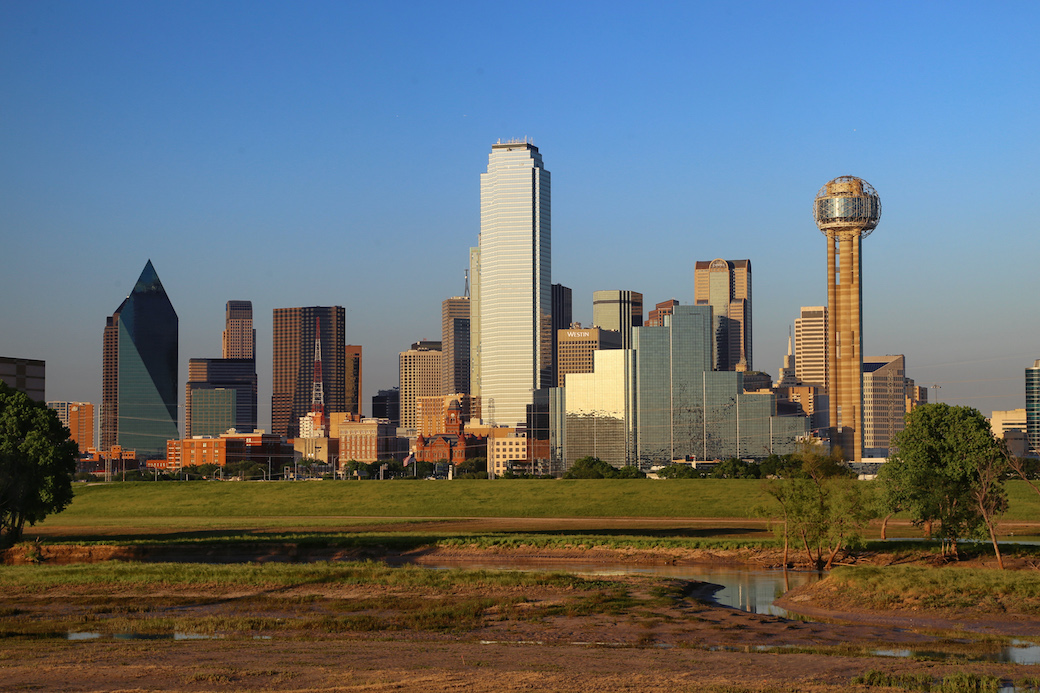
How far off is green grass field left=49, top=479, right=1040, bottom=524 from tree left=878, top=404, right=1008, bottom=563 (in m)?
37.7

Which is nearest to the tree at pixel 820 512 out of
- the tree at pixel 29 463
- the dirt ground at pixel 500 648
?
the dirt ground at pixel 500 648

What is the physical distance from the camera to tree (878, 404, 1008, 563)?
60.5m

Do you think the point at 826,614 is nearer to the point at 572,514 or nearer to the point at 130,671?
the point at 130,671

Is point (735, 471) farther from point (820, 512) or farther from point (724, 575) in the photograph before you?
point (724, 575)

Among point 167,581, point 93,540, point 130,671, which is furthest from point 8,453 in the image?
point 130,671

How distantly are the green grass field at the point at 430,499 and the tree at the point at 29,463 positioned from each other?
2842cm

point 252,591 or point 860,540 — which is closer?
point 252,591

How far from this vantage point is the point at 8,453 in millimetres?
69562

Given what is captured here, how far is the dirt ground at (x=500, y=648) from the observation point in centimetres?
3195

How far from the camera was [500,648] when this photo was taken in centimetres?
3825

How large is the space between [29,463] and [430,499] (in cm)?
5218

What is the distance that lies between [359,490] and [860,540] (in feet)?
246

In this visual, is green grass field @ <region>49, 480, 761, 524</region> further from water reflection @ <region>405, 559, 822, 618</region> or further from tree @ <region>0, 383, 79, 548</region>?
water reflection @ <region>405, 559, 822, 618</region>

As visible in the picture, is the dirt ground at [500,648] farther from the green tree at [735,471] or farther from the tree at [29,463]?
the green tree at [735,471]
